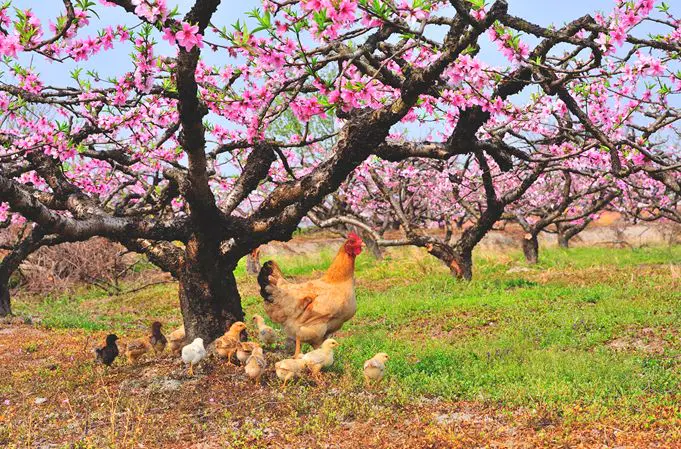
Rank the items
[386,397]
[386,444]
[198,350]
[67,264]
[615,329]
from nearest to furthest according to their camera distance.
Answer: [386,444], [386,397], [198,350], [615,329], [67,264]

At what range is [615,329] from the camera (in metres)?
11.0

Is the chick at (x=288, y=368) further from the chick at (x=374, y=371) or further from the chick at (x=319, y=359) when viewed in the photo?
the chick at (x=374, y=371)

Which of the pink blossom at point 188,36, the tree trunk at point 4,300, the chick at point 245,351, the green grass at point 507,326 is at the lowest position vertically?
the green grass at point 507,326

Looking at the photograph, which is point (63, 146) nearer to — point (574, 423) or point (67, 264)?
point (574, 423)

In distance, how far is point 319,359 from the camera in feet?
26.9

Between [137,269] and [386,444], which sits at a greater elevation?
[137,269]

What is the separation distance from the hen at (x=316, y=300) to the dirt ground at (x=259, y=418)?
83cm

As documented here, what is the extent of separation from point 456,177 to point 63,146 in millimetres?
11747

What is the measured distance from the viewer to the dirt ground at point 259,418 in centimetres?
602

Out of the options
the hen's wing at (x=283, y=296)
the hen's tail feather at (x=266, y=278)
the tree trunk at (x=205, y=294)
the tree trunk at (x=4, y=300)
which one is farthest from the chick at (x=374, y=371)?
the tree trunk at (x=4, y=300)

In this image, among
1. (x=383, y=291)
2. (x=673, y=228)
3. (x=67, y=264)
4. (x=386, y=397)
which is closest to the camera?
(x=386, y=397)

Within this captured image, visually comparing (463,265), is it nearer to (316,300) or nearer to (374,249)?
(374,249)

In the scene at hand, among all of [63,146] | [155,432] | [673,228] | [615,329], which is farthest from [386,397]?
[673,228]

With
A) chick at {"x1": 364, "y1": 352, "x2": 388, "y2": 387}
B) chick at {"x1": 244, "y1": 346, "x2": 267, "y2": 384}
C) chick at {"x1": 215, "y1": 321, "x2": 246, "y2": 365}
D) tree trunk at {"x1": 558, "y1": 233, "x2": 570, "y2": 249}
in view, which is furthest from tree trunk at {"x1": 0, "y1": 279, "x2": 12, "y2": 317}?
tree trunk at {"x1": 558, "y1": 233, "x2": 570, "y2": 249}
